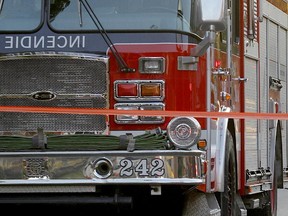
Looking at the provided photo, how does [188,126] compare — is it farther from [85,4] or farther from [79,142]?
[85,4]

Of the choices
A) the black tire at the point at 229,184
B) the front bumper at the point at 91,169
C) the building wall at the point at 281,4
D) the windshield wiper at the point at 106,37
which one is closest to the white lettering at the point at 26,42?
the windshield wiper at the point at 106,37

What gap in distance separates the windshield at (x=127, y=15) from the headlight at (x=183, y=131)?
0.88 meters

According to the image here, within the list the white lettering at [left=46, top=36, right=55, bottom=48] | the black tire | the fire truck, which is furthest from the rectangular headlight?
the black tire

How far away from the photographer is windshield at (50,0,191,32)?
27.1 feet

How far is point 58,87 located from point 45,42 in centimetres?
41

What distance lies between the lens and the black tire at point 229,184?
29.7ft

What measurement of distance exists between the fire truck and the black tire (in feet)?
0.18

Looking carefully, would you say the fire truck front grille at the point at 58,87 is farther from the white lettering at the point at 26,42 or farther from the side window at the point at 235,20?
the side window at the point at 235,20

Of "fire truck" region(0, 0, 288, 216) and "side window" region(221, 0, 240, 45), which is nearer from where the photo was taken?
"fire truck" region(0, 0, 288, 216)

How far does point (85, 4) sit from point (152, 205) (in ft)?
5.66

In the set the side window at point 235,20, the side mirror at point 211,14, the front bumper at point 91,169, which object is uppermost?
the side window at point 235,20

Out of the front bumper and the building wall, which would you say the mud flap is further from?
the building wall

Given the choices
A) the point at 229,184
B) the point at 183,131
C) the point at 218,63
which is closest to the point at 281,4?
the point at 218,63

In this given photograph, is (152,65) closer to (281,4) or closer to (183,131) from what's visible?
(183,131)
